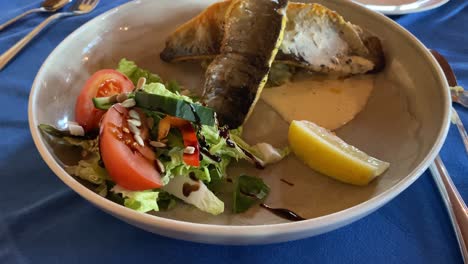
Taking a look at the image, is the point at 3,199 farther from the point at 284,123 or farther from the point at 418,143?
the point at 418,143

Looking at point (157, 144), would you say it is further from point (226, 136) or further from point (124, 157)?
point (226, 136)

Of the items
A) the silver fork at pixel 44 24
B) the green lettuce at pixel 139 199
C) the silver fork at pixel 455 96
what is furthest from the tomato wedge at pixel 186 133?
the silver fork at pixel 44 24

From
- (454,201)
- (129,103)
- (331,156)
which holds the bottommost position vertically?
(454,201)

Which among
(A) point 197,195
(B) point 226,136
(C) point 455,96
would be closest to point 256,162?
(B) point 226,136

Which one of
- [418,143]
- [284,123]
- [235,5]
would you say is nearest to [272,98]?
[284,123]

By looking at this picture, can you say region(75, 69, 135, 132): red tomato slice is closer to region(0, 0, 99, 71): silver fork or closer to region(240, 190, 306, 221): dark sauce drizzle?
region(240, 190, 306, 221): dark sauce drizzle

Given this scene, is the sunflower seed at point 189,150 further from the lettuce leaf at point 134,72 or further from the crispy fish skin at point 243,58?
the lettuce leaf at point 134,72
